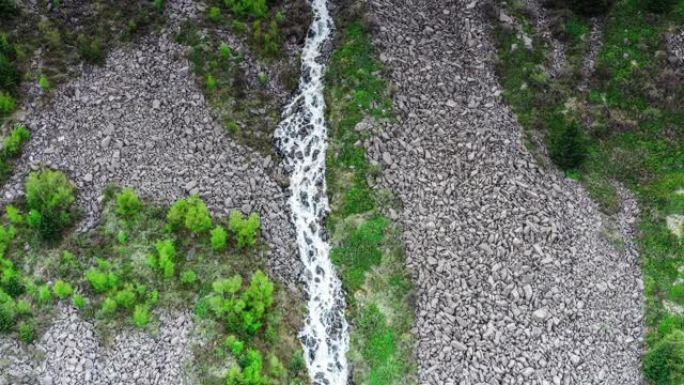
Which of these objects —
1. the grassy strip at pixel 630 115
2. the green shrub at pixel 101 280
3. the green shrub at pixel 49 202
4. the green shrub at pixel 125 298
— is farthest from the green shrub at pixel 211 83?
the grassy strip at pixel 630 115

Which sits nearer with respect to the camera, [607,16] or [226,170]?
[226,170]

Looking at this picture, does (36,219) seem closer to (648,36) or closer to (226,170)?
(226,170)

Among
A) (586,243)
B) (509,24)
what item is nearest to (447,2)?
(509,24)

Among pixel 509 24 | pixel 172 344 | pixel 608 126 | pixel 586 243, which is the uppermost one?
pixel 509 24

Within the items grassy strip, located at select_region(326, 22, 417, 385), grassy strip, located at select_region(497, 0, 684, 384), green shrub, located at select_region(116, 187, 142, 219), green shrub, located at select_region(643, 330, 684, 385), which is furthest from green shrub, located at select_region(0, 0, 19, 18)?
green shrub, located at select_region(643, 330, 684, 385)

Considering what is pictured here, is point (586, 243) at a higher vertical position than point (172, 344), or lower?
higher

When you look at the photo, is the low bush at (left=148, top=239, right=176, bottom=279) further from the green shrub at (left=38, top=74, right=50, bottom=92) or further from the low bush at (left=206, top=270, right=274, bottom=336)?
the green shrub at (left=38, top=74, right=50, bottom=92)
